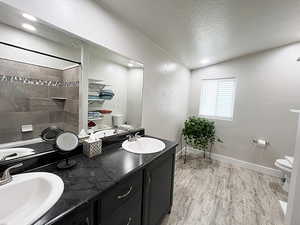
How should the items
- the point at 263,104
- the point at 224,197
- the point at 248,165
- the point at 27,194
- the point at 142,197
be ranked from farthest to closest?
the point at 248,165
the point at 263,104
the point at 224,197
the point at 142,197
the point at 27,194

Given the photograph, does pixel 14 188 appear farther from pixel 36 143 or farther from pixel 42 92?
pixel 42 92

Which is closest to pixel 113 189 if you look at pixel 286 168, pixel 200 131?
pixel 200 131

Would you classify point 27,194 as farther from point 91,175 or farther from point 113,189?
point 113,189

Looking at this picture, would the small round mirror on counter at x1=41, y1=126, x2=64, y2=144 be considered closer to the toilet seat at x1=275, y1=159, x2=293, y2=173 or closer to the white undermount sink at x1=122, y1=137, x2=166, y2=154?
the white undermount sink at x1=122, y1=137, x2=166, y2=154

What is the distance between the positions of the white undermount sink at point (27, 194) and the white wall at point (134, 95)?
1.13 m

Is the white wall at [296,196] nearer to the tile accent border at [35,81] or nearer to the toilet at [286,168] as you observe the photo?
the toilet at [286,168]

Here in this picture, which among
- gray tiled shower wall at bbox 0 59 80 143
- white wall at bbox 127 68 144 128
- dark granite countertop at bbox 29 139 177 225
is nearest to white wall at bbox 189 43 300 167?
white wall at bbox 127 68 144 128

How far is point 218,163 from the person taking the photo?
10.3ft

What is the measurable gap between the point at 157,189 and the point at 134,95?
114cm

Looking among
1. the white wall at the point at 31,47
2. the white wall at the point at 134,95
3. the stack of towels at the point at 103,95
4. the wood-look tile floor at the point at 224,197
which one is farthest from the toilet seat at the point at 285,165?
the white wall at the point at 31,47

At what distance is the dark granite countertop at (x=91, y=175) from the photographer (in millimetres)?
622

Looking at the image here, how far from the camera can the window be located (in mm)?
3166

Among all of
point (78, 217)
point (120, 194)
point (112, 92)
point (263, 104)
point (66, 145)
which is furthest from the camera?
point (263, 104)

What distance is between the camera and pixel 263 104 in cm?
278
